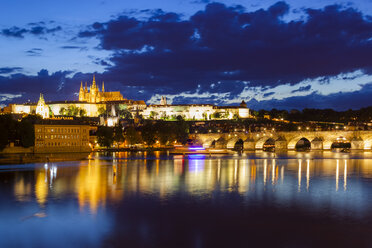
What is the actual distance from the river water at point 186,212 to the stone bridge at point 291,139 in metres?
52.4

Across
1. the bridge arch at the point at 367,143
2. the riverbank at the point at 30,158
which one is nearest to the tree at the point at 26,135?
the riverbank at the point at 30,158

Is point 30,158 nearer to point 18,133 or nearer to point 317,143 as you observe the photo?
point 18,133

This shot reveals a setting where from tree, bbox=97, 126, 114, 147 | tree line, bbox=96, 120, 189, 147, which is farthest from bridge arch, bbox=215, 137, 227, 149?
tree, bbox=97, 126, 114, 147

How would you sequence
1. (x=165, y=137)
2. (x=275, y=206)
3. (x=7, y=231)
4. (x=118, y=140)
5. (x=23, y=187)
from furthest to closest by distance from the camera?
1. (x=165, y=137)
2. (x=118, y=140)
3. (x=23, y=187)
4. (x=275, y=206)
5. (x=7, y=231)

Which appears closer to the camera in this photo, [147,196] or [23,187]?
[147,196]

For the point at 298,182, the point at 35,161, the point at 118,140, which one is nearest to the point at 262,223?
the point at 298,182

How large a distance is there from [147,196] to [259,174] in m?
16.0

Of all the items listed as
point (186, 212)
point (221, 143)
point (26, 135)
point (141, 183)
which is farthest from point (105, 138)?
point (186, 212)

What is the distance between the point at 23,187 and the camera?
32.4 m

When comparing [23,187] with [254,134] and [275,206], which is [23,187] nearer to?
[275,206]

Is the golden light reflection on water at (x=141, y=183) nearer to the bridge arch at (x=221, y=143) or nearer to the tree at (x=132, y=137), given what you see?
the tree at (x=132, y=137)

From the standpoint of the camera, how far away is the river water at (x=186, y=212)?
17922 mm

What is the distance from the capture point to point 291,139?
104438 mm

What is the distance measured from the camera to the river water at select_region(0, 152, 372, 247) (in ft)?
58.8
